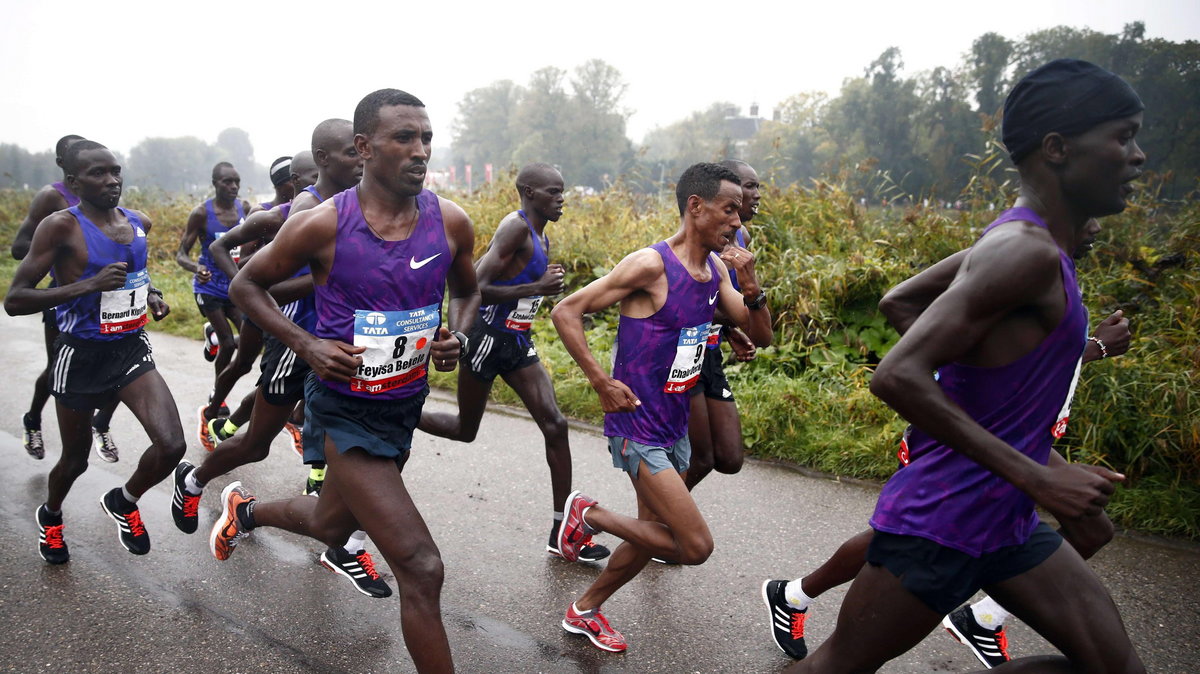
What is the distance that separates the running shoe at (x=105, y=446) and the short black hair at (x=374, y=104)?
4131 millimetres

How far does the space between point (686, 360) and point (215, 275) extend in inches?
213

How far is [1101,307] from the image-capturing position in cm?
629

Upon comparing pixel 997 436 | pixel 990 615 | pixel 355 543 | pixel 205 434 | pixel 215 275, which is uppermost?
pixel 997 436

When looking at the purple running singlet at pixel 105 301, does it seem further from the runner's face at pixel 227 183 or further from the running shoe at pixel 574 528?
the runner's face at pixel 227 183

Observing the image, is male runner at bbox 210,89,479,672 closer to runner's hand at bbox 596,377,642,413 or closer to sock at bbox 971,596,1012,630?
runner's hand at bbox 596,377,642,413

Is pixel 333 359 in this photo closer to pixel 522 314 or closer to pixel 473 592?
pixel 473 592

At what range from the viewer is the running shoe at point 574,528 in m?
3.73

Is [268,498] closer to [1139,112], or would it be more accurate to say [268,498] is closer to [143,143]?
[1139,112]

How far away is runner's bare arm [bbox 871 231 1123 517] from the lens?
191 centimetres

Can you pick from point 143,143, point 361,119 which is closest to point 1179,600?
point 361,119

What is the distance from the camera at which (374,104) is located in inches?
117

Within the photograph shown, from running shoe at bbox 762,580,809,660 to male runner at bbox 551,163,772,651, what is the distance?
47cm

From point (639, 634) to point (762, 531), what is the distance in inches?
53.9

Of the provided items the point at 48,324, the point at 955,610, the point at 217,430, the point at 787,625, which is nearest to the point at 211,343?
the point at 217,430
